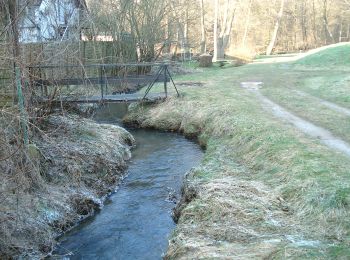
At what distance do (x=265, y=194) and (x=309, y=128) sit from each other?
5.08 meters

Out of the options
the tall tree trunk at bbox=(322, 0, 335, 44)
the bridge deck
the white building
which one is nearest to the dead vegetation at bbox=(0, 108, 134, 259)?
the bridge deck

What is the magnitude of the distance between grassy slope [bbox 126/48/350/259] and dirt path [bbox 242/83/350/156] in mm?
321

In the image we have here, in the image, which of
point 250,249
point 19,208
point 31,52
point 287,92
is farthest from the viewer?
point 287,92

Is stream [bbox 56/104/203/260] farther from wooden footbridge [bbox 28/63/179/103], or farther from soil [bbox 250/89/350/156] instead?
soil [bbox 250/89/350/156]

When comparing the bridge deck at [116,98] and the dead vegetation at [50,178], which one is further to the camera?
the bridge deck at [116,98]

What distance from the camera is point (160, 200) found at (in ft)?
32.9

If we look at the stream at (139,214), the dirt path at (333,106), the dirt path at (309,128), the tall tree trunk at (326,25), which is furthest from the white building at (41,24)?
the tall tree trunk at (326,25)

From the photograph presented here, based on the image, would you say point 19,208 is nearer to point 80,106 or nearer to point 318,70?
point 80,106

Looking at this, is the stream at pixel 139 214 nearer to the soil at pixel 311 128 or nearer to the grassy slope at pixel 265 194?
the grassy slope at pixel 265 194

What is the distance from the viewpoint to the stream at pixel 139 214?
7.83 metres

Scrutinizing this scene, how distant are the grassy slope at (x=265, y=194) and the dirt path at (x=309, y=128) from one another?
12.6 inches

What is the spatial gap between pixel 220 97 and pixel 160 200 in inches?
359

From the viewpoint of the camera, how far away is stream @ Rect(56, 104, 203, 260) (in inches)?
308

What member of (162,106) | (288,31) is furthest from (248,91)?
(288,31)
